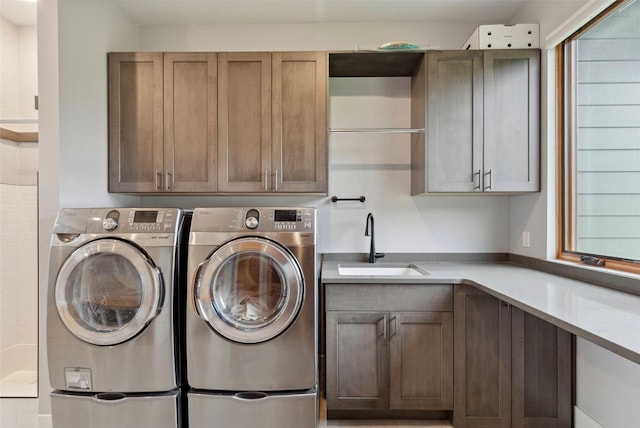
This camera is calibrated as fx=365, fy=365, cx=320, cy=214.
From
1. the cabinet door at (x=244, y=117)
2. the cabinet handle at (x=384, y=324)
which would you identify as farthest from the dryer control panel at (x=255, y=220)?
the cabinet handle at (x=384, y=324)

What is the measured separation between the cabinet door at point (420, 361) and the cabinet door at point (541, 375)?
38 centimetres

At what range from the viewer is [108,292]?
75.4 inches

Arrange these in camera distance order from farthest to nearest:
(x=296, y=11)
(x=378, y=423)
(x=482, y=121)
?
(x=296, y=11), (x=482, y=121), (x=378, y=423)

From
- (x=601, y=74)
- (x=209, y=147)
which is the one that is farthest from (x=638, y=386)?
(x=209, y=147)

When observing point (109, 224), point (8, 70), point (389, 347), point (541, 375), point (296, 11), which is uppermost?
point (296, 11)

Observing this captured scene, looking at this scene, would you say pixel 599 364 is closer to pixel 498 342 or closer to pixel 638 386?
pixel 638 386

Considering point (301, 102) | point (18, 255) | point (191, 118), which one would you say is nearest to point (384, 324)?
point (301, 102)

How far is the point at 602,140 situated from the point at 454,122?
78 centimetres

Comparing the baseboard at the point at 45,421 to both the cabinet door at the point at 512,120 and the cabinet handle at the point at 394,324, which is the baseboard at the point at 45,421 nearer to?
the cabinet handle at the point at 394,324

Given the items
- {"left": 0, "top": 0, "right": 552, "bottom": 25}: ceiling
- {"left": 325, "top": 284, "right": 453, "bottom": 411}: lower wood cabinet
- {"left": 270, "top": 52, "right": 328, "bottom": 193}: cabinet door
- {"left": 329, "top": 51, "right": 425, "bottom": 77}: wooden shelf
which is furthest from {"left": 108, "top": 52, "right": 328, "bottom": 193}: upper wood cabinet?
{"left": 325, "top": 284, "right": 453, "bottom": 411}: lower wood cabinet

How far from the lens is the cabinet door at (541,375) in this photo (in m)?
1.97

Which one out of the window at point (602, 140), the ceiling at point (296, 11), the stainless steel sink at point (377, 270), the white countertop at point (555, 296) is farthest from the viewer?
the stainless steel sink at point (377, 270)

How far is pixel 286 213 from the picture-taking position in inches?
76.5

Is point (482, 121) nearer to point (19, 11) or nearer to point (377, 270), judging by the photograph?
point (377, 270)
